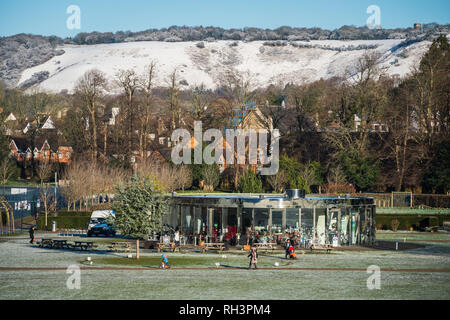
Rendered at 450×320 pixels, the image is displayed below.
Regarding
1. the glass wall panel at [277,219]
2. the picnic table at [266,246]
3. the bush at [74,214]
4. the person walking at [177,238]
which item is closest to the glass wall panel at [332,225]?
the glass wall panel at [277,219]

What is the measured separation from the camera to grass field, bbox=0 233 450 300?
1148 inches

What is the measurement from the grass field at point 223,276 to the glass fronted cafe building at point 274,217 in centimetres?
324

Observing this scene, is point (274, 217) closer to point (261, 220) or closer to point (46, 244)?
point (261, 220)

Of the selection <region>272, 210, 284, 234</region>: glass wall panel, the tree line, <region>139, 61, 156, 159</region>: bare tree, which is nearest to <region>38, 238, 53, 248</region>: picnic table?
<region>272, 210, 284, 234</region>: glass wall panel

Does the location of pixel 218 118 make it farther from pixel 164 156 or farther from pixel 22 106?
pixel 22 106

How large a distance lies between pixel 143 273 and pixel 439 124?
2922 inches

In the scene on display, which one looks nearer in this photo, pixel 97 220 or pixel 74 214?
pixel 97 220

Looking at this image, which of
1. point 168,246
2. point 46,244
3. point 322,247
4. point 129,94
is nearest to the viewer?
point 168,246

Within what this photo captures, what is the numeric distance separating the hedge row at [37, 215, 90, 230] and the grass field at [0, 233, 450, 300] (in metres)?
21.3

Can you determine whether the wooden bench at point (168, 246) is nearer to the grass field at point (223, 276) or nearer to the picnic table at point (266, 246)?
the grass field at point (223, 276)

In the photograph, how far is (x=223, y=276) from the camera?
34.4m

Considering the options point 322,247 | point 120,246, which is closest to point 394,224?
point 322,247

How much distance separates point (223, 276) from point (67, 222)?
1513 inches

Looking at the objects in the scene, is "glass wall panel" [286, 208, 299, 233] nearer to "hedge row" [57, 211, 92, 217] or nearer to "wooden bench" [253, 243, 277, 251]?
"wooden bench" [253, 243, 277, 251]
